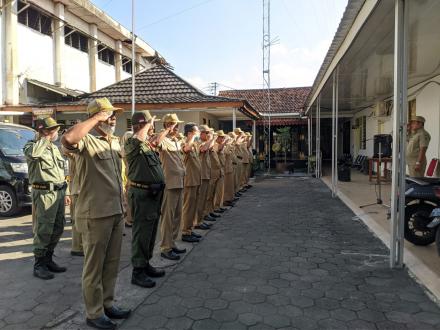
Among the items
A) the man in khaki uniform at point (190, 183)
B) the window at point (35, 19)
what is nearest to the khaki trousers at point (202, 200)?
the man in khaki uniform at point (190, 183)

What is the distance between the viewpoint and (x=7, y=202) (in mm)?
7840

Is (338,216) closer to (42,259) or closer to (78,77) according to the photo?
(42,259)

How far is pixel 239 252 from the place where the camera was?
5348 millimetres

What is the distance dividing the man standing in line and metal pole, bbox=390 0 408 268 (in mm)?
2733

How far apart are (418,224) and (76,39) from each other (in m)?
18.6

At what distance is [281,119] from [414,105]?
10132 mm

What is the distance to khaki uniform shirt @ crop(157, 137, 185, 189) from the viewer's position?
5031 millimetres

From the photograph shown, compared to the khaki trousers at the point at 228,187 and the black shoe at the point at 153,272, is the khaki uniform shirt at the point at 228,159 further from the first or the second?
the black shoe at the point at 153,272

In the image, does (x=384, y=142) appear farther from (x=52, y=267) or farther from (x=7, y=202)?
(x=7, y=202)

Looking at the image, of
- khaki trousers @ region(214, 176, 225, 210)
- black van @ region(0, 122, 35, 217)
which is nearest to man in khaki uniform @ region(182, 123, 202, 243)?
khaki trousers @ region(214, 176, 225, 210)

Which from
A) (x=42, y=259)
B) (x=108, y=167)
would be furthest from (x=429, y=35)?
(x=42, y=259)

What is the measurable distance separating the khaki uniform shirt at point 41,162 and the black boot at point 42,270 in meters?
0.93

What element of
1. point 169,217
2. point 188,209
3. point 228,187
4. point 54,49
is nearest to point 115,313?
point 169,217

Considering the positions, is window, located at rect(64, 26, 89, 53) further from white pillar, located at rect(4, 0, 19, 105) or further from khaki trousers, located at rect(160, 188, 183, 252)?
khaki trousers, located at rect(160, 188, 183, 252)
